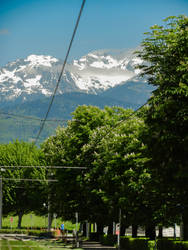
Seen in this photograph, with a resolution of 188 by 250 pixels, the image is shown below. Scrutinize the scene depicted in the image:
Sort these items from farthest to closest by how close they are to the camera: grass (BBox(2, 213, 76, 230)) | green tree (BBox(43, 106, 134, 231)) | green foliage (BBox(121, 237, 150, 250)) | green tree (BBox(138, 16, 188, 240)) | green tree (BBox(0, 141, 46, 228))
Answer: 1. grass (BBox(2, 213, 76, 230))
2. green tree (BBox(0, 141, 46, 228))
3. green tree (BBox(43, 106, 134, 231))
4. green foliage (BBox(121, 237, 150, 250))
5. green tree (BBox(138, 16, 188, 240))

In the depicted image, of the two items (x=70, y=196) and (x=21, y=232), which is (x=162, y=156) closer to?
(x=70, y=196)

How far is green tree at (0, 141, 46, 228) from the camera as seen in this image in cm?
9488

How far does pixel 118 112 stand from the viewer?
200 feet

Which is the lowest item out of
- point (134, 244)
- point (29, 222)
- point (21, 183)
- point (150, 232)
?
point (134, 244)

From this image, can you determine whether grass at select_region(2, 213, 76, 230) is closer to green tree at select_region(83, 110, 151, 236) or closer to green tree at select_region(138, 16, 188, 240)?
green tree at select_region(83, 110, 151, 236)

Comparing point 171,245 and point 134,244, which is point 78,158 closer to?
point 134,244

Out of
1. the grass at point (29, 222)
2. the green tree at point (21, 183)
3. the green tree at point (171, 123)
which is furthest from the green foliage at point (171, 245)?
the grass at point (29, 222)

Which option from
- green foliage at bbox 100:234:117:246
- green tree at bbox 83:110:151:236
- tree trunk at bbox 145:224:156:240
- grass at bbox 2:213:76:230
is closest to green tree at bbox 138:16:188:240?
green tree at bbox 83:110:151:236

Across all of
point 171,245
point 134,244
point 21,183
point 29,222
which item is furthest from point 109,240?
point 29,222

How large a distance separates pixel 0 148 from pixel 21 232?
18.0 meters

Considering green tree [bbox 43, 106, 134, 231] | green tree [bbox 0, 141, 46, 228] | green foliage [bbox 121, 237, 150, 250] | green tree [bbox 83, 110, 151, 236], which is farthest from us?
green tree [bbox 0, 141, 46, 228]

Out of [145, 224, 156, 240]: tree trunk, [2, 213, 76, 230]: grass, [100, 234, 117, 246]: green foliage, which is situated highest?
[2, 213, 76, 230]: grass

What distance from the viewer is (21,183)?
97188 millimetres

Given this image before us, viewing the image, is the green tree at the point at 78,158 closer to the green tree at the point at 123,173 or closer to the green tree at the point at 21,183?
the green tree at the point at 123,173
